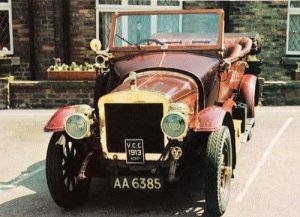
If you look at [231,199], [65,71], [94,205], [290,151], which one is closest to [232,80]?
[290,151]

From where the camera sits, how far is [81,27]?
34.8ft

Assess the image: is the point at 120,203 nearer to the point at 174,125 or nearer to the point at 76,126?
the point at 76,126

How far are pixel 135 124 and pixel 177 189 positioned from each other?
116cm

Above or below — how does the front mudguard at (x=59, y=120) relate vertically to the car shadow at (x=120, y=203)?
above

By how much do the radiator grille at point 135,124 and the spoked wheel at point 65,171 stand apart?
1.83 feet

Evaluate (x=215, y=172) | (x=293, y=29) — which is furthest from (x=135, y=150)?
(x=293, y=29)

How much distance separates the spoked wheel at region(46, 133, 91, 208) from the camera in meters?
4.38

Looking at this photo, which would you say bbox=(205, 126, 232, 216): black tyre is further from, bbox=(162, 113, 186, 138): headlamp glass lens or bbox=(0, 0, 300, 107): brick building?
bbox=(0, 0, 300, 107): brick building

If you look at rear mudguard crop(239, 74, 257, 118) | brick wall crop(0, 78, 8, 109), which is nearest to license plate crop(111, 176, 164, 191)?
rear mudguard crop(239, 74, 257, 118)

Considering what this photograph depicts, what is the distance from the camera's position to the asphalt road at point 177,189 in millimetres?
4500

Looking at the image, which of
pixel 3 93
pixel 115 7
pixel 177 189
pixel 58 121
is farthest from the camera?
pixel 115 7

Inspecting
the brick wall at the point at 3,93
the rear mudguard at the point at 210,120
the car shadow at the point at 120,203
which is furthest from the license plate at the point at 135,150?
Result: the brick wall at the point at 3,93

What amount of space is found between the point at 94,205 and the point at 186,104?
4.42 ft

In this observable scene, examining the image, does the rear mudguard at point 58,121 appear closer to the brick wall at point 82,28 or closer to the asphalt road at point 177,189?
the asphalt road at point 177,189
